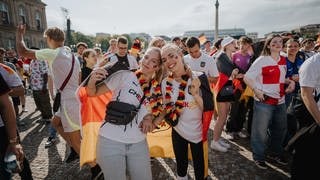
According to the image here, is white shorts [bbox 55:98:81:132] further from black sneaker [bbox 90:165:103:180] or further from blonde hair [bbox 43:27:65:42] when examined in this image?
blonde hair [bbox 43:27:65:42]

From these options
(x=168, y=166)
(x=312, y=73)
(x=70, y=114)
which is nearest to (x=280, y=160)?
(x=168, y=166)

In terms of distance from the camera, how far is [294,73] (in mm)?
5137

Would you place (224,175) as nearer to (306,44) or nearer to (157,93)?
(157,93)

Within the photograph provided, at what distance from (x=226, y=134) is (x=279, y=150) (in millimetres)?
1655

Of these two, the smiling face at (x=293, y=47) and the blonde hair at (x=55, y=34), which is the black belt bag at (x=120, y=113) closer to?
the blonde hair at (x=55, y=34)

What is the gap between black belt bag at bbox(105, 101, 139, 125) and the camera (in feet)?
7.72

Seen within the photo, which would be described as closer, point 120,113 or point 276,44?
point 120,113

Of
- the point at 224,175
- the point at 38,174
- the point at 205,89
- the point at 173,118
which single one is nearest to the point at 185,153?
the point at 173,118

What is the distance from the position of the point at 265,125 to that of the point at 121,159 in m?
2.76

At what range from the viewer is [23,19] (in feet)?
104

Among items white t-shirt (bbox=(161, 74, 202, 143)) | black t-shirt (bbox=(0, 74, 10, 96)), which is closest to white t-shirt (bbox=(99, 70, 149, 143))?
white t-shirt (bbox=(161, 74, 202, 143))

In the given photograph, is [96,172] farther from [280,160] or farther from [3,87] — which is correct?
[280,160]

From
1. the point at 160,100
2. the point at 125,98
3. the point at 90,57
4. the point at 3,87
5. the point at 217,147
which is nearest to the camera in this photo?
the point at 3,87

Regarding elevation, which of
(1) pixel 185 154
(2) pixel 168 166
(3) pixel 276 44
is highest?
(3) pixel 276 44
